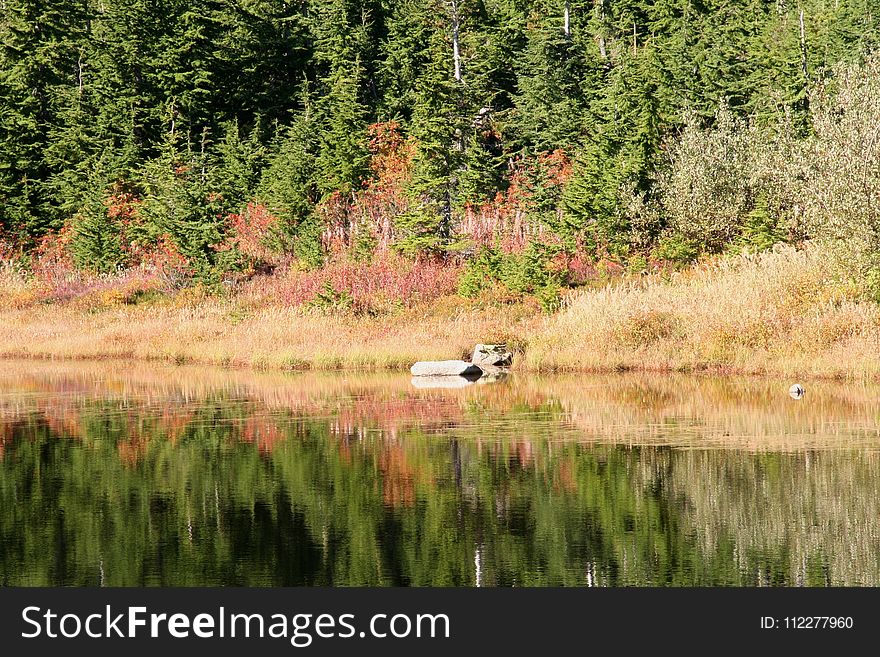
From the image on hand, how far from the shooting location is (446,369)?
38.1 meters

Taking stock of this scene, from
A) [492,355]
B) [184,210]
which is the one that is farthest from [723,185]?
[184,210]

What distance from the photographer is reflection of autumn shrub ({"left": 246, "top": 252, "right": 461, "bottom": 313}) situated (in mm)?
47000

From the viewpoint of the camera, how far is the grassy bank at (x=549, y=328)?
34.1 m

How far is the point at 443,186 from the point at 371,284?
27.9 ft

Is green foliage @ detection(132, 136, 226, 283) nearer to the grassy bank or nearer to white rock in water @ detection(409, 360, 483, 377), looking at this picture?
the grassy bank

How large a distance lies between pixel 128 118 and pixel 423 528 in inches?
2332

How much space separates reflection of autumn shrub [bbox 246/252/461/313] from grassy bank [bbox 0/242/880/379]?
2.12 ft

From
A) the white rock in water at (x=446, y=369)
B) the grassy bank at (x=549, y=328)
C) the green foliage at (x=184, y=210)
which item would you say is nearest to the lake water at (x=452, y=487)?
the grassy bank at (x=549, y=328)

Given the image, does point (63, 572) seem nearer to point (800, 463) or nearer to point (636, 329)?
point (800, 463)

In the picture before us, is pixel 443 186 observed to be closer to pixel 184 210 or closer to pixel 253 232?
pixel 253 232

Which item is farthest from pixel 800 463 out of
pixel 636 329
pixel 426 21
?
pixel 426 21

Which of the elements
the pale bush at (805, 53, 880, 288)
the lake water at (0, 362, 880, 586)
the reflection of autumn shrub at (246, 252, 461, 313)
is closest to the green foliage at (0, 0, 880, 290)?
the reflection of autumn shrub at (246, 252, 461, 313)

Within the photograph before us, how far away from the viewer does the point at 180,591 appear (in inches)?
527

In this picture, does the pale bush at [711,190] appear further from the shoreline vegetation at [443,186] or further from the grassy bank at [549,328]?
the grassy bank at [549,328]
